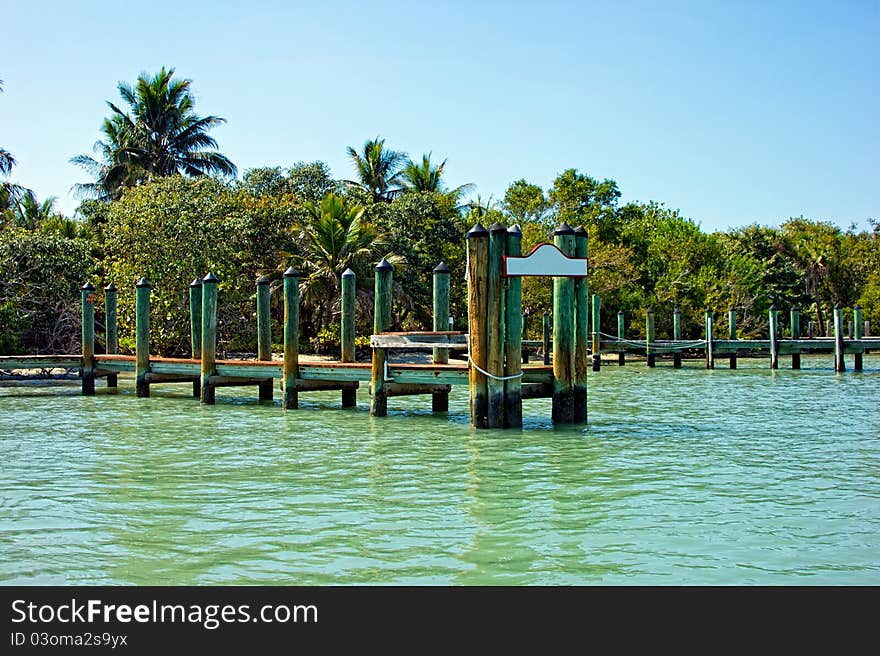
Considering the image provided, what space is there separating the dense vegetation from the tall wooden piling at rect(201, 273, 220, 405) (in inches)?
389

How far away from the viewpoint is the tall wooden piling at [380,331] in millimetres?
13812

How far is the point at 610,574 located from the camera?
599cm

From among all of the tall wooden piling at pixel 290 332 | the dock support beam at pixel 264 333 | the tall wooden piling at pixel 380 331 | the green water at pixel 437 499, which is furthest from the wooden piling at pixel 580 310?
the dock support beam at pixel 264 333

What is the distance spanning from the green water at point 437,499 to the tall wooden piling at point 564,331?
572mm

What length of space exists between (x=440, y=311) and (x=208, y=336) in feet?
15.5

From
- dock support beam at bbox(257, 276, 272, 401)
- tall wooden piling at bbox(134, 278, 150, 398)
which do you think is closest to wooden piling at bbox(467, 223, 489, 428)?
dock support beam at bbox(257, 276, 272, 401)

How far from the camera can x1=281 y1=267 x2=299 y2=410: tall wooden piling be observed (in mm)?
15430

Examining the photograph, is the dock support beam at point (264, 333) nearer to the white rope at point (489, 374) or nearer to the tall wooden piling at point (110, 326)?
the tall wooden piling at point (110, 326)

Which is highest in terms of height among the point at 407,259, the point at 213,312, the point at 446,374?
the point at 407,259
